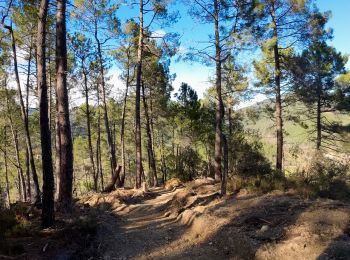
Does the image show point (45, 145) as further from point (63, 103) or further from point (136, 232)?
point (136, 232)

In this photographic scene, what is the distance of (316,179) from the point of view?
11.1 meters

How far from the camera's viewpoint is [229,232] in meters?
6.93

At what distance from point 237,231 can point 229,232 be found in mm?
179

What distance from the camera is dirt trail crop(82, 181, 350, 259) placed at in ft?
18.9

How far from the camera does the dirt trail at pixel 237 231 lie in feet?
18.9

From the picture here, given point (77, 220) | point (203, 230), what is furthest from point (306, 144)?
point (77, 220)

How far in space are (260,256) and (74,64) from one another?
1738 cm

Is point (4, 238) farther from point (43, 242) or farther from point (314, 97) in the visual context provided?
point (314, 97)

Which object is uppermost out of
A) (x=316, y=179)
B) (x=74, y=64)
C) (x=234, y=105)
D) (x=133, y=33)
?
(x=133, y=33)

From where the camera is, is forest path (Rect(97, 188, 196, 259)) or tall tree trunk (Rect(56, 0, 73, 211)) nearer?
forest path (Rect(97, 188, 196, 259))

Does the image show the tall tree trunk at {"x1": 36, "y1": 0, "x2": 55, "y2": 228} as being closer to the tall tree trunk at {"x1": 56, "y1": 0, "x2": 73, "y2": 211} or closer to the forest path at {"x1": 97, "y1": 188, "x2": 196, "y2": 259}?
the tall tree trunk at {"x1": 56, "y1": 0, "x2": 73, "y2": 211}

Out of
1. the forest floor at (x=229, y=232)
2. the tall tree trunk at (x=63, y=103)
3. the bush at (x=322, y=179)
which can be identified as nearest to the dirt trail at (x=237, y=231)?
the forest floor at (x=229, y=232)

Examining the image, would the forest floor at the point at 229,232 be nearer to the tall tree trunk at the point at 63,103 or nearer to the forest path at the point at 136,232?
the forest path at the point at 136,232

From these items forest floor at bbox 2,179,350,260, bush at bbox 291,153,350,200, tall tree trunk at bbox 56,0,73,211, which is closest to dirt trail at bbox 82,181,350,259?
forest floor at bbox 2,179,350,260
